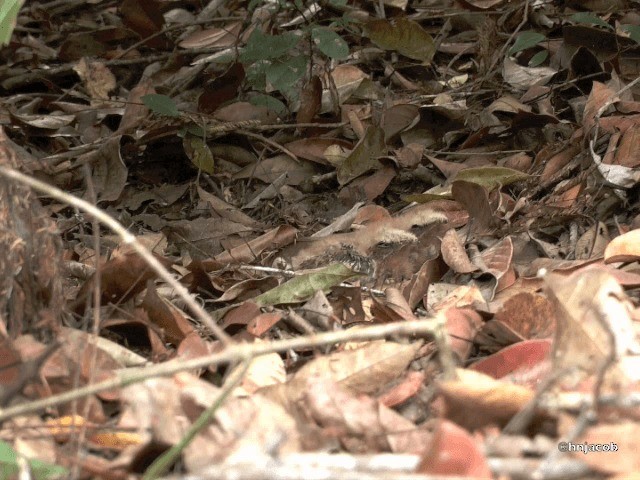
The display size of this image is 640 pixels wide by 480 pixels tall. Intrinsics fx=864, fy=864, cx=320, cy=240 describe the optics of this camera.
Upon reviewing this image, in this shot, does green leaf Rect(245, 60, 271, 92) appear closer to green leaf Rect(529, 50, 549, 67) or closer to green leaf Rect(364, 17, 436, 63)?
green leaf Rect(364, 17, 436, 63)

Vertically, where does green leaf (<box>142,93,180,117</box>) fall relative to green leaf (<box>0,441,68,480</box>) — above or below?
below

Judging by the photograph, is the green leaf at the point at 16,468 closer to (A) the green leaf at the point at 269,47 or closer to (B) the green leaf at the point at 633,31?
(A) the green leaf at the point at 269,47

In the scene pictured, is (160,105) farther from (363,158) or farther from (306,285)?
(306,285)

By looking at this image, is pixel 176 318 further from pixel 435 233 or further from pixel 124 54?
pixel 124 54

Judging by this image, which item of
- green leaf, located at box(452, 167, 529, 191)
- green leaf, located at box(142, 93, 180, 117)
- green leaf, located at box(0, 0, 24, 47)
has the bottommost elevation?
green leaf, located at box(452, 167, 529, 191)

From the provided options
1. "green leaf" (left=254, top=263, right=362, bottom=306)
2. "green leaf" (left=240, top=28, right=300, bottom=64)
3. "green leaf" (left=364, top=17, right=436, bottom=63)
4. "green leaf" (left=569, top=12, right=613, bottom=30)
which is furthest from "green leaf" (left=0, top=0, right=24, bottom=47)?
"green leaf" (left=569, top=12, right=613, bottom=30)

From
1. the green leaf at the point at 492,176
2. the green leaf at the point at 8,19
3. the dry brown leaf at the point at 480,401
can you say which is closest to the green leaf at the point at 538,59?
the green leaf at the point at 492,176

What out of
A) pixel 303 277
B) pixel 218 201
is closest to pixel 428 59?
pixel 218 201
